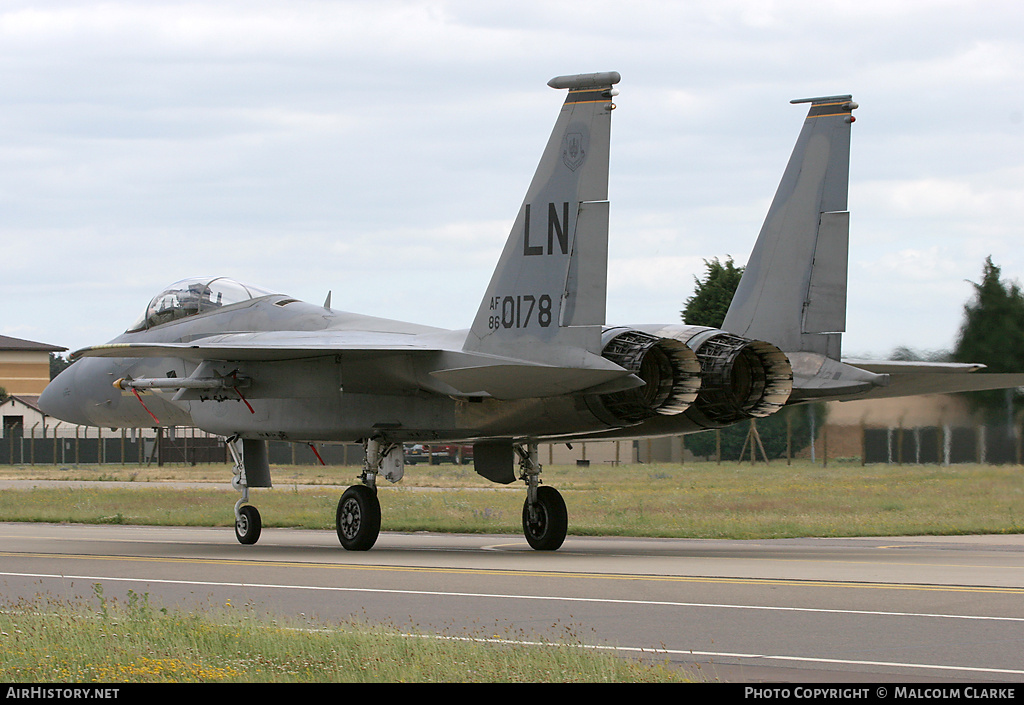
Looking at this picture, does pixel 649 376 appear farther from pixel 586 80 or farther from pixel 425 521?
pixel 425 521

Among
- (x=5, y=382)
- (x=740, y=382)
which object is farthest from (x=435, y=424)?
(x=5, y=382)

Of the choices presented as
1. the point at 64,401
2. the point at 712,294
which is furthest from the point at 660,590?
the point at 712,294

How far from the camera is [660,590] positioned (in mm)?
10898

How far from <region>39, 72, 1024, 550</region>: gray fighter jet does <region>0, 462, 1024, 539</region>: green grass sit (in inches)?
153

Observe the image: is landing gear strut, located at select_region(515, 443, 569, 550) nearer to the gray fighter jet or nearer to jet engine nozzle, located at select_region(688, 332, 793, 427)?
the gray fighter jet

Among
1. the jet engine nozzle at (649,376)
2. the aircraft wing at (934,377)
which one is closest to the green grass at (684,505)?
the aircraft wing at (934,377)

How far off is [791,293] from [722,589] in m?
5.95

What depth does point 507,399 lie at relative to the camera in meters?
14.1

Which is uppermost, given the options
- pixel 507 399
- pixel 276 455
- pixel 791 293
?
pixel 791 293

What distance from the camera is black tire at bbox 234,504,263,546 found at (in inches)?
688

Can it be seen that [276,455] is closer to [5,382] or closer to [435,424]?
[5,382]

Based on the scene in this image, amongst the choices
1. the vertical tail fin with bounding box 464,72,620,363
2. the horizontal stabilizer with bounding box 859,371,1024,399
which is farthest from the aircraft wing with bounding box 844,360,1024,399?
the vertical tail fin with bounding box 464,72,620,363

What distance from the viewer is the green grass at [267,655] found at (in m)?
6.51

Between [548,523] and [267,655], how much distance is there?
929 centimetres
